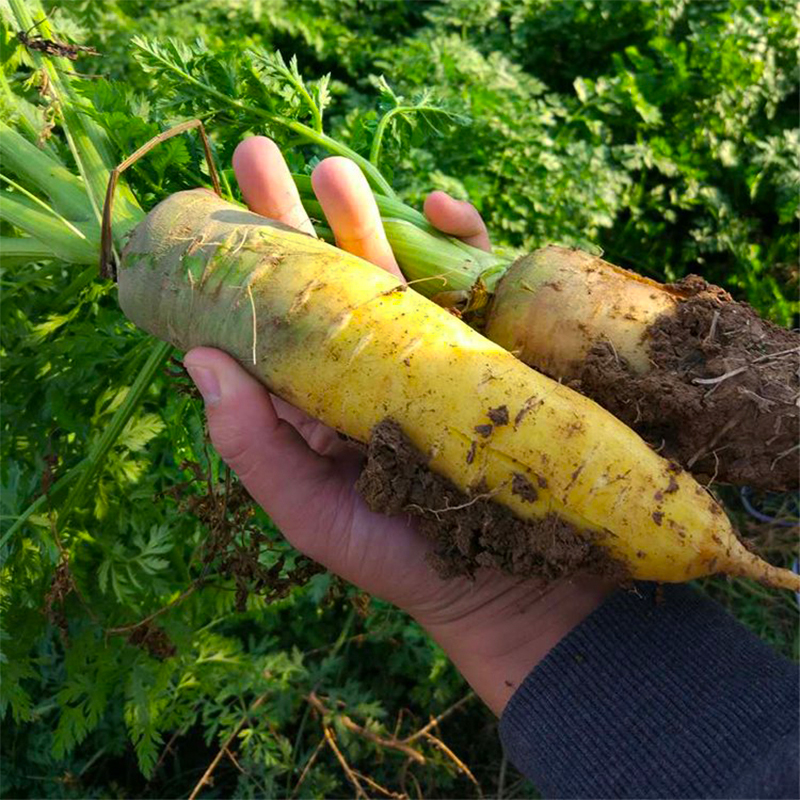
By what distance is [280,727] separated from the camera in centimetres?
319

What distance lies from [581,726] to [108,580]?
5.44 ft

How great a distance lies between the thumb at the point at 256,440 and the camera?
2002 mm

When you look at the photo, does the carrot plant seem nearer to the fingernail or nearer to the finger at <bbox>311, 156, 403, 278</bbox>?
the finger at <bbox>311, 156, 403, 278</bbox>

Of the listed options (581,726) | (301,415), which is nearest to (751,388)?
(581,726)

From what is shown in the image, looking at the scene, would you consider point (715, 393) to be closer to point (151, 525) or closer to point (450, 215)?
point (450, 215)

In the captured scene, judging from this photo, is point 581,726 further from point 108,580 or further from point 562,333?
point 108,580

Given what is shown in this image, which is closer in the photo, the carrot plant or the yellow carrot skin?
the yellow carrot skin

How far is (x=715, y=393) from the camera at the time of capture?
6.46ft

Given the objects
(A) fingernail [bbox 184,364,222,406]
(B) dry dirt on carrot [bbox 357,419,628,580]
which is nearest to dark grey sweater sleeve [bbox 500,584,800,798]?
(B) dry dirt on carrot [bbox 357,419,628,580]

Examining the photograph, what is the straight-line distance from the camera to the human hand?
6.65 feet

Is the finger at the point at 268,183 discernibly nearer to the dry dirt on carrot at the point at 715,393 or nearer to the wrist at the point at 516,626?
the dry dirt on carrot at the point at 715,393

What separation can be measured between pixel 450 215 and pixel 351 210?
31cm

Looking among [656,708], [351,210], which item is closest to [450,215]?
[351,210]

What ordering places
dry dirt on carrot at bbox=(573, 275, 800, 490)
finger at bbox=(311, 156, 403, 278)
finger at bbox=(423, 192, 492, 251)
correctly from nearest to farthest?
1. dry dirt on carrot at bbox=(573, 275, 800, 490)
2. finger at bbox=(311, 156, 403, 278)
3. finger at bbox=(423, 192, 492, 251)
